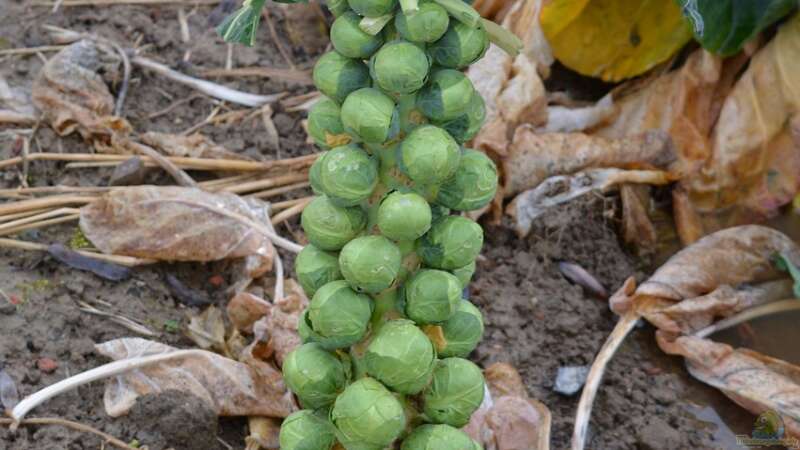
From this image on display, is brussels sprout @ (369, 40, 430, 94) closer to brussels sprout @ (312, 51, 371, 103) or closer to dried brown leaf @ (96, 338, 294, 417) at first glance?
brussels sprout @ (312, 51, 371, 103)

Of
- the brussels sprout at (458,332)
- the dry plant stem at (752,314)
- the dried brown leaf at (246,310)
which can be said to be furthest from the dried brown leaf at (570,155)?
the brussels sprout at (458,332)

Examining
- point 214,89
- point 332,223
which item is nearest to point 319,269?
point 332,223

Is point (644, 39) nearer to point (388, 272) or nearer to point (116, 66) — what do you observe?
point (116, 66)

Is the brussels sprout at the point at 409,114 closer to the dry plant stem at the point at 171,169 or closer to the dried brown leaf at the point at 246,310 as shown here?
the dried brown leaf at the point at 246,310

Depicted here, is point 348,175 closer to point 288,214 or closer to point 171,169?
point 288,214

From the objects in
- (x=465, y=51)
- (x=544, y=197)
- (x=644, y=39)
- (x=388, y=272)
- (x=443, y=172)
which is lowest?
(x=544, y=197)

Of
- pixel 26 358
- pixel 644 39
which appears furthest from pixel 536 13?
pixel 26 358
